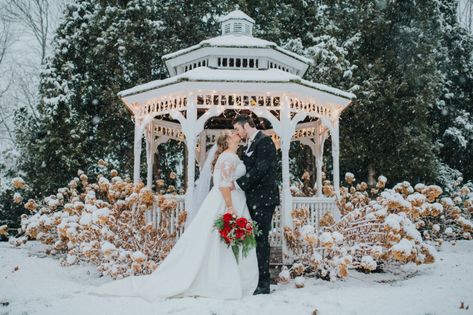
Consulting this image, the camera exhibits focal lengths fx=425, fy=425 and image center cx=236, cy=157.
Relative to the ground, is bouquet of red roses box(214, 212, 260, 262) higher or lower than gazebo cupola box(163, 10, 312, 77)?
lower

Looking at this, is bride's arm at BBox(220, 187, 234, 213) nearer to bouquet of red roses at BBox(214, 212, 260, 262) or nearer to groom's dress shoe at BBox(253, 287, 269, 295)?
bouquet of red roses at BBox(214, 212, 260, 262)

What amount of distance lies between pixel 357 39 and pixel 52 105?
510 inches

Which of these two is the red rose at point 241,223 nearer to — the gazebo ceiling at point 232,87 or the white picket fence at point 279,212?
the white picket fence at point 279,212

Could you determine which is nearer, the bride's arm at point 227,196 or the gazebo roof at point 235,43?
the bride's arm at point 227,196

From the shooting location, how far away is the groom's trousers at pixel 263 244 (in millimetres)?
6109

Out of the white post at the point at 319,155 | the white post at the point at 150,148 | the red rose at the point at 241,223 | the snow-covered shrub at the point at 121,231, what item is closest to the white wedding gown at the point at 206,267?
the red rose at the point at 241,223

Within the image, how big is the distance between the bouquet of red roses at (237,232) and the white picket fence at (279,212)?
2.78 metres

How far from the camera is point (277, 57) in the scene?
11.5 meters

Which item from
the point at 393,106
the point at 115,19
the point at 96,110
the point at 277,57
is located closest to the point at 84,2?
the point at 115,19

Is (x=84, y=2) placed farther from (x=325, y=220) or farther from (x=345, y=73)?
(x=325, y=220)

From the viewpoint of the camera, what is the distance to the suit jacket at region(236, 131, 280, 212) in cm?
608

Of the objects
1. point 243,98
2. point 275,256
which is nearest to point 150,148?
point 243,98

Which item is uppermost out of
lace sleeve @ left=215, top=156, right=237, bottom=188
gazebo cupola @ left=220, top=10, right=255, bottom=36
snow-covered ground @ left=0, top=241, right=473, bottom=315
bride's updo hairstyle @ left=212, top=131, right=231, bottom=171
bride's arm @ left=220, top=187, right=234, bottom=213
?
gazebo cupola @ left=220, top=10, right=255, bottom=36

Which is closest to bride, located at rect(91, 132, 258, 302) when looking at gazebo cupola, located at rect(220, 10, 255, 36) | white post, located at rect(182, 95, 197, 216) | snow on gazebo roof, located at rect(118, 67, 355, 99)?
white post, located at rect(182, 95, 197, 216)
